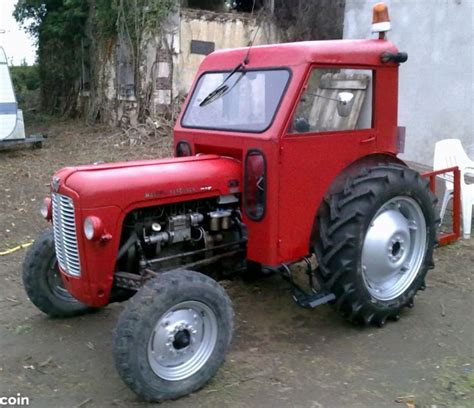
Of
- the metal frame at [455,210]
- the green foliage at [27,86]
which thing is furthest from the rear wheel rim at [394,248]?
the green foliage at [27,86]

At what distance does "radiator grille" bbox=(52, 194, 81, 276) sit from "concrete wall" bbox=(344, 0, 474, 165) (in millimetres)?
5821

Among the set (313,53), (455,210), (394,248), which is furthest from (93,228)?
(455,210)

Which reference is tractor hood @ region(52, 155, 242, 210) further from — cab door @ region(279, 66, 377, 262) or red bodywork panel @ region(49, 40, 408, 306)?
cab door @ region(279, 66, 377, 262)

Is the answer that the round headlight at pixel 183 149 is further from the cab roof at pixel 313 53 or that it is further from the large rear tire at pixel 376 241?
the large rear tire at pixel 376 241

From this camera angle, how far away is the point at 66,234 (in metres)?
3.63

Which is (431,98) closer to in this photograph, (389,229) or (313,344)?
(389,229)

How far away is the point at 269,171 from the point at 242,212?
400mm

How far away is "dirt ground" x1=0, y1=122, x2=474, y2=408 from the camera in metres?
3.40

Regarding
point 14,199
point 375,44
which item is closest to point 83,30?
point 14,199

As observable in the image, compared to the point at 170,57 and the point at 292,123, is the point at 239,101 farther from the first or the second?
the point at 170,57

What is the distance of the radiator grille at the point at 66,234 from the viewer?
3545 millimetres

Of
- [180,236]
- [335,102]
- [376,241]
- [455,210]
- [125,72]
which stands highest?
[125,72]

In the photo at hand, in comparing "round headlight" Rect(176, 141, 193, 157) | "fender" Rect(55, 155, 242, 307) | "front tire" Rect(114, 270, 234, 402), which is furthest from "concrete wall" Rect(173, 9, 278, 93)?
"front tire" Rect(114, 270, 234, 402)

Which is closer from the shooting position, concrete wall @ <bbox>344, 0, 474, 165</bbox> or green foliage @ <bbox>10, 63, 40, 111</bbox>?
concrete wall @ <bbox>344, 0, 474, 165</bbox>
